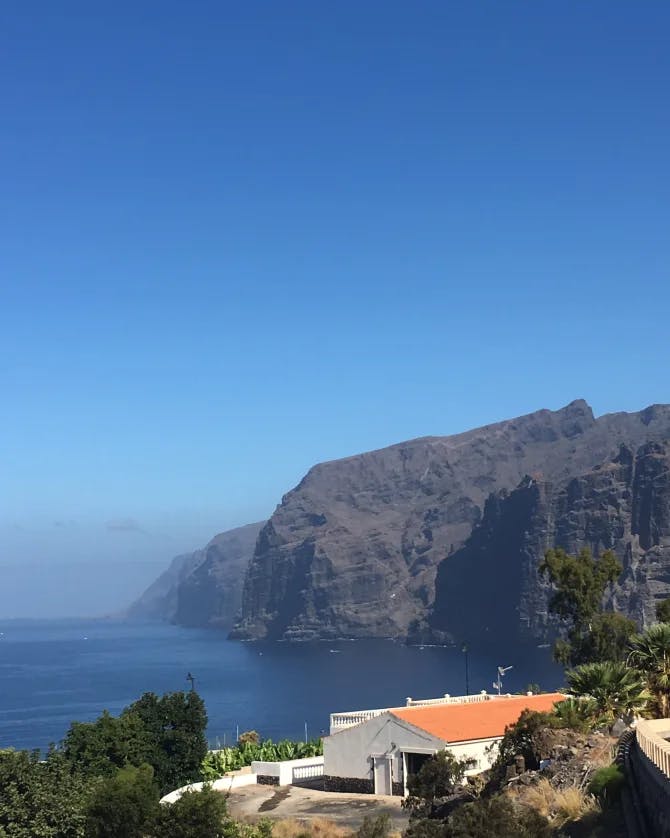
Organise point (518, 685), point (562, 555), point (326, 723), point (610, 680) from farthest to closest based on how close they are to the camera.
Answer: point (518, 685), point (326, 723), point (562, 555), point (610, 680)

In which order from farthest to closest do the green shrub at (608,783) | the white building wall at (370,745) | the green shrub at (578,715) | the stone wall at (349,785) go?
the stone wall at (349,785)
the white building wall at (370,745)
the green shrub at (578,715)
the green shrub at (608,783)

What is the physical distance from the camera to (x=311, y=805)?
3900 cm

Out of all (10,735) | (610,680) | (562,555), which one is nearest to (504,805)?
(610,680)

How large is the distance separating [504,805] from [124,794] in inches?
407

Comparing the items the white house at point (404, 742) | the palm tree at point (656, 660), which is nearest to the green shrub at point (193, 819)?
the palm tree at point (656, 660)

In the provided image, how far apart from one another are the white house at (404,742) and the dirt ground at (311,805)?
3.03ft

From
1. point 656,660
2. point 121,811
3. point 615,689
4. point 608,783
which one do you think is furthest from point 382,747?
point 121,811

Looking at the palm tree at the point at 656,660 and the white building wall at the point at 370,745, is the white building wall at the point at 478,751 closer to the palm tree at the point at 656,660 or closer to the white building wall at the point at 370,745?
the white building wall at the point at 370,745

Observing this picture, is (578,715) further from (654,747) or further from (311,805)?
(654,747)

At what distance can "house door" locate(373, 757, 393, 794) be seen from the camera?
4119cm

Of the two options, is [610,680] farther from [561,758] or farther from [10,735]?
[10,735]

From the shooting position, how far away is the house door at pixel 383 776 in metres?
41.2

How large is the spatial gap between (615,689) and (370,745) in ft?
42.0

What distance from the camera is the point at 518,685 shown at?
175125 mm
